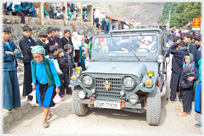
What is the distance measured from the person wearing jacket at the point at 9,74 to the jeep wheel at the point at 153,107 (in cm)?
284

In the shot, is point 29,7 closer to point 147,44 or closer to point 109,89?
point 147,44

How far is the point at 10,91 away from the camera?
360 centimetres

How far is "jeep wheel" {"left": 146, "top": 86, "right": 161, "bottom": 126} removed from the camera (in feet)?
10.6

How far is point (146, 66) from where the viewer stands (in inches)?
157

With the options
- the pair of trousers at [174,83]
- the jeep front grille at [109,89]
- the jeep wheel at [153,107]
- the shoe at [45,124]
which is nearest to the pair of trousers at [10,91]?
the shoe at [45,124]

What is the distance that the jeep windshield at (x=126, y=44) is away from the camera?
14.1 ft

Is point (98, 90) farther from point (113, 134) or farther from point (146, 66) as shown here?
point (146, 66)

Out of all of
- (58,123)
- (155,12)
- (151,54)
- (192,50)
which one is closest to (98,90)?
(58,123)

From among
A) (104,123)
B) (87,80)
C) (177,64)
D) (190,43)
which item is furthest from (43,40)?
(190,43)

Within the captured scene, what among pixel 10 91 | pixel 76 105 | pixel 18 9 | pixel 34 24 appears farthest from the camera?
pixel 34 24

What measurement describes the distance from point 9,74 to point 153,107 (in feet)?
9.93

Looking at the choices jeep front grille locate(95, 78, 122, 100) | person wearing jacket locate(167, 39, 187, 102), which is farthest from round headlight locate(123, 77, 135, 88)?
person wearing jacket locate(167, 39, 187, 102)

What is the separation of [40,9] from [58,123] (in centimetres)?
846

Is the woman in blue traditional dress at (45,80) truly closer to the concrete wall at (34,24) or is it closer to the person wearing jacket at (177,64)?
the person wearing jacket at (177,64)
